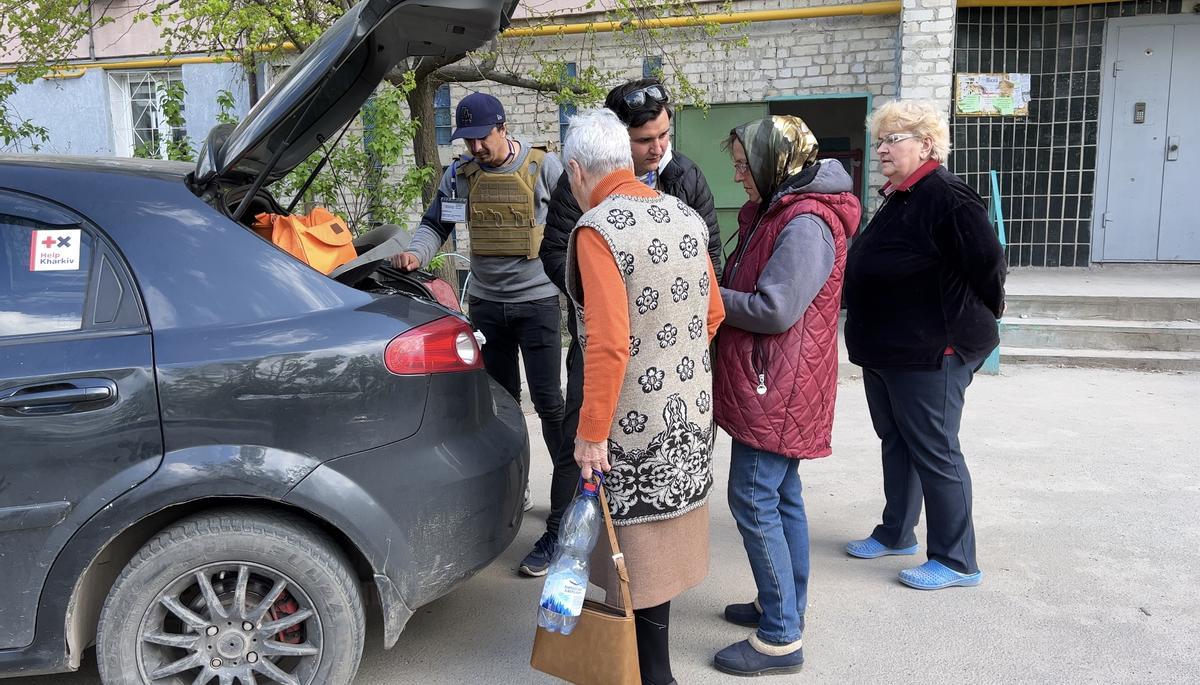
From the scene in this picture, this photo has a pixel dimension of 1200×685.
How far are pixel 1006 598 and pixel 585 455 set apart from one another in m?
2.01

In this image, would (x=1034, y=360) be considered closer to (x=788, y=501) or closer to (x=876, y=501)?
(x=876, y=501)

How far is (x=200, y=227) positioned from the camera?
251cm

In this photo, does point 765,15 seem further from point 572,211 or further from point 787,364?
point 787,364

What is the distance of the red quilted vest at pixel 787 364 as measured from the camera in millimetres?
2699

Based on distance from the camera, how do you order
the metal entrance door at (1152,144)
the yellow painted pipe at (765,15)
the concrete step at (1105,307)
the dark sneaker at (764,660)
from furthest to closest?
1. the metal entrance door at (1152,144)
2. the yellow painted pipe at (765,15)
3. the concrete step at (1105,307)
4. the dark sneaker at (764,660)

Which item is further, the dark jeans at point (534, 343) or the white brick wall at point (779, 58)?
the white brick wall at point (779, 58)

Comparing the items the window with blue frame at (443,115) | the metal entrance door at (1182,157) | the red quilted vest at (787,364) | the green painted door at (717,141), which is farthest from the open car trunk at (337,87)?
the metal entrance door at (1182,157)

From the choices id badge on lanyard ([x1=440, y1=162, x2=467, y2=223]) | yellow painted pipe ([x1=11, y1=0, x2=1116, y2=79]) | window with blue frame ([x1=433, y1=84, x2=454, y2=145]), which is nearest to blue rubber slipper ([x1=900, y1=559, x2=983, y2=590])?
id badge on lanyard ([x1=440, y1=162, x2=467, y2=223])

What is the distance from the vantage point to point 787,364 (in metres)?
2.70

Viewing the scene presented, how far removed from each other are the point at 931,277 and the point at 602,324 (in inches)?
62.1

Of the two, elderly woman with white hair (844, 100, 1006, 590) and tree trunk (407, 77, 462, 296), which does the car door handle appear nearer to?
elderly woman with white hair (844, 100, 1006, 590)

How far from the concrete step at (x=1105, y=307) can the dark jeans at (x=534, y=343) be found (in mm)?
5394

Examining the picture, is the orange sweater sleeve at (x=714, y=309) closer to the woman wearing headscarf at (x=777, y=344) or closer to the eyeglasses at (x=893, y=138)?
the woman wearing headscarf at (x=777, y=344)

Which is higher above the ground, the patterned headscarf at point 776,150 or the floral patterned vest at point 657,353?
the patterned headscarf at point 776,150
